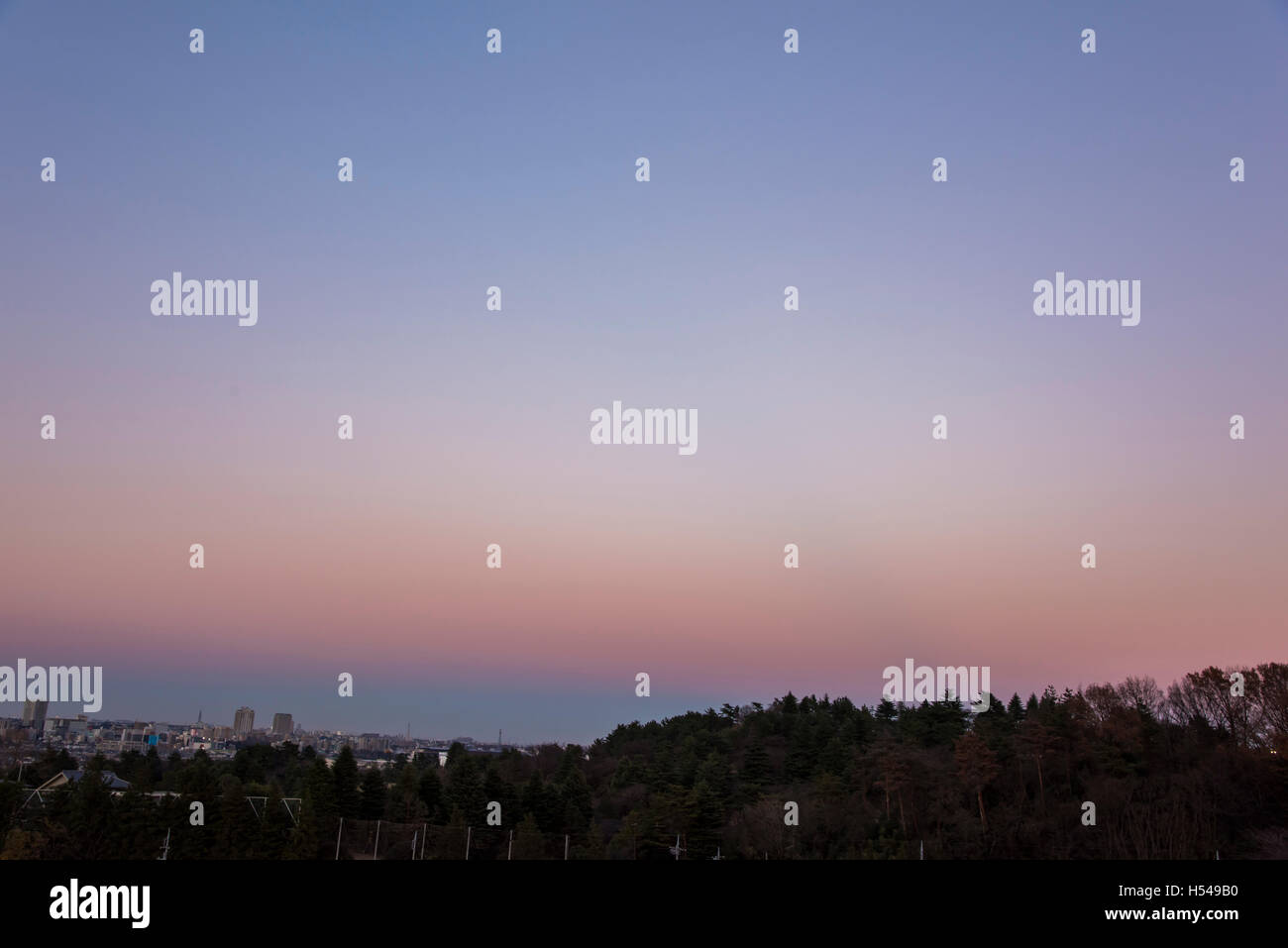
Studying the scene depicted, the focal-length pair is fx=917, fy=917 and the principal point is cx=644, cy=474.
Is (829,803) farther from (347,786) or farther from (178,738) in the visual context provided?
(178,738)

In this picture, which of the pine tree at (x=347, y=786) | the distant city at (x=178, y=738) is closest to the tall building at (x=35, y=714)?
the distant city at (x=178, y=738)

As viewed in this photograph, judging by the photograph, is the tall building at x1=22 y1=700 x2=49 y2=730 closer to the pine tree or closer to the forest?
the forest

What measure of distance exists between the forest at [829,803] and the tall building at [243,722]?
4602 centimetres

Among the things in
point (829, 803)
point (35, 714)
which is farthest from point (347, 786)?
point (35, 714)

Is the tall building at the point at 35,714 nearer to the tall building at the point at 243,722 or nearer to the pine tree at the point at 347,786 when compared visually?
the tall building at the point at 243,722

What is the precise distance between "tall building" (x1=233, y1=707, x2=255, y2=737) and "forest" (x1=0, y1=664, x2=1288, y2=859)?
151ft

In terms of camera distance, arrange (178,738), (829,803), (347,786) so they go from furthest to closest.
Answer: (178,738), (347,786), (829,803)

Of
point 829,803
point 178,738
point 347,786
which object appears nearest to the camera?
point 829,803

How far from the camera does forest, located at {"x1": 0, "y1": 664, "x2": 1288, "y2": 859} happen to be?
41.1m

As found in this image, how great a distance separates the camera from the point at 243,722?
10425cm

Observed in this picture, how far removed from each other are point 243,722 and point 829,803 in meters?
80.9

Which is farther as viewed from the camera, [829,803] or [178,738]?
[178,738]
